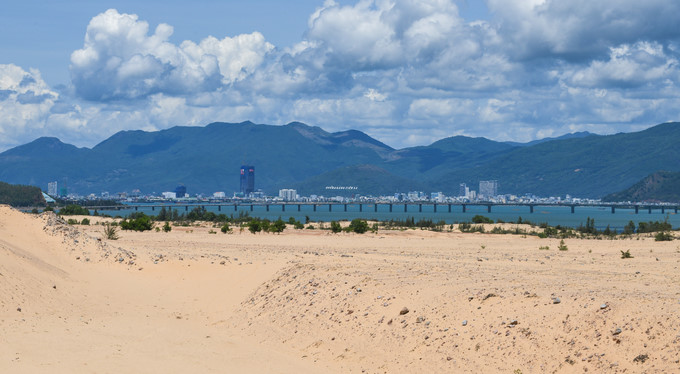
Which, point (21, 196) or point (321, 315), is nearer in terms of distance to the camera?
point (321, 315)

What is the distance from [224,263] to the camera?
26328 millimetres

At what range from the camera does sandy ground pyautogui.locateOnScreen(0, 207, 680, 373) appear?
13.6 metres

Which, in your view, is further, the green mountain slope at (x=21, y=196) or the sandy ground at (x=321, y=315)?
the green mountain slope at (x=21, y=196)

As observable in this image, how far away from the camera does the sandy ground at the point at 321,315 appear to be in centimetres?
1364

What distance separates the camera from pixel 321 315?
58.9 ft

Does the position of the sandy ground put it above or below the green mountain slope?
below

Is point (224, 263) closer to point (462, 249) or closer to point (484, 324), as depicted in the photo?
point (484, 324)

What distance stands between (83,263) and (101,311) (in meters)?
5.87

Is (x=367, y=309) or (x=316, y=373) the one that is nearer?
(x=316, y=373)

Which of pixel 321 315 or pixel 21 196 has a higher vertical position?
pixel 21 196

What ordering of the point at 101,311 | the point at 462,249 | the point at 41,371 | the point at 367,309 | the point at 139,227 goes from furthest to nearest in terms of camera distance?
the point at 139,227 < the point at 462,249 < the point at 101,311 < the point at 367,309 < the point at 41,371

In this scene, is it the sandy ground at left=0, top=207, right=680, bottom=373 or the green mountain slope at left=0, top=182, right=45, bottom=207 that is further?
the green mountain slope at left=0, top=182, right=45, bottom=207

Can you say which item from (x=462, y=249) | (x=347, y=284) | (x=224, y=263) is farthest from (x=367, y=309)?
(x=462, y=249)

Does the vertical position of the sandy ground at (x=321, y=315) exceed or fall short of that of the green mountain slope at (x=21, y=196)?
it falls short
